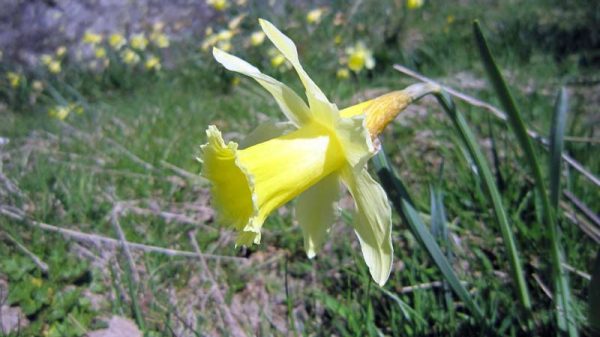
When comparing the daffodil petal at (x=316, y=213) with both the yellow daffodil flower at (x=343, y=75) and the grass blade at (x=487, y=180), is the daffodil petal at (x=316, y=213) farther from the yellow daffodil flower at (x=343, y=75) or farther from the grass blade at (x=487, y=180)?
the yellow daffodil flower at (x=343, y=75)

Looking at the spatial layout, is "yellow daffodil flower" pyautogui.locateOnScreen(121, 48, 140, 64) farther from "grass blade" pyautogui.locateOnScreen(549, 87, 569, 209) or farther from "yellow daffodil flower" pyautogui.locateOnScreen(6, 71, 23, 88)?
"grass blade" pyautogui.locateOnScreen(549, 87, 569, 209)

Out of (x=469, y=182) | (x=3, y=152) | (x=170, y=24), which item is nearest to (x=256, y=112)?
(x=3, y=152)

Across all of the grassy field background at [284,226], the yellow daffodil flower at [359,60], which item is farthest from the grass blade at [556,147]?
the yellow daffodil flower at [359,60]

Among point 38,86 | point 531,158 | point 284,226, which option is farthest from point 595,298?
point 38,86

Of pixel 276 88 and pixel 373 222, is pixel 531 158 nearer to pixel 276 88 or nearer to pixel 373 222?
pixel 373 222

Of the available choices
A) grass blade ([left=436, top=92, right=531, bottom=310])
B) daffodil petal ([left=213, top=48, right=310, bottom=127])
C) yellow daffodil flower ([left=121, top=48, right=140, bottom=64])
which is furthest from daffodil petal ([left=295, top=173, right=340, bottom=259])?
yellow daffodil flower ([left=121, top=48, right=140, bottom=64])

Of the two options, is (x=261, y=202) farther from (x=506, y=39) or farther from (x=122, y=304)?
(x=506, y=39)
